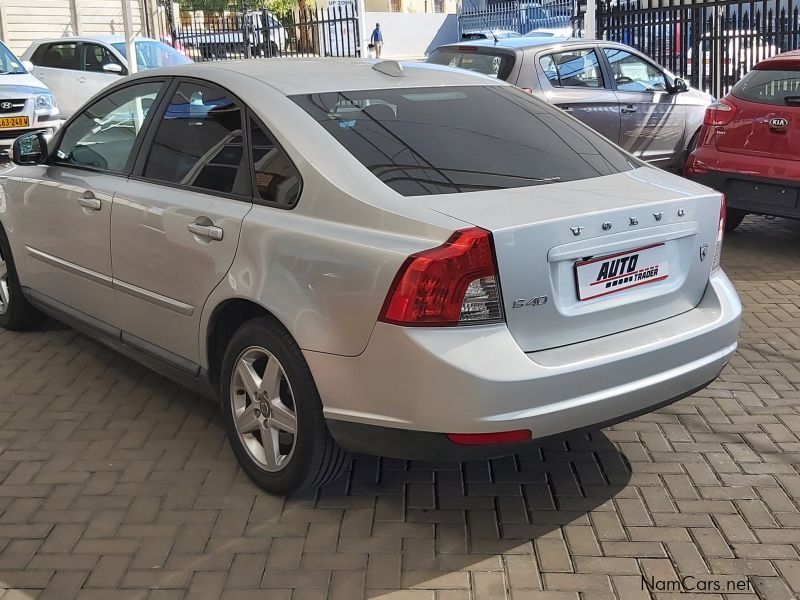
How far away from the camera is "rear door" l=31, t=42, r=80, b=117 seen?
1636 cm

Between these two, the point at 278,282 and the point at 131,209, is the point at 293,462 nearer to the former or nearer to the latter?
the point at 278,282

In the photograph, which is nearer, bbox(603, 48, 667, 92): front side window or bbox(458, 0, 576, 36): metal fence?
bbox(603, 48, 667, 92): front side window

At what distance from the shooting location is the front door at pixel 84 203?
14.5 feet

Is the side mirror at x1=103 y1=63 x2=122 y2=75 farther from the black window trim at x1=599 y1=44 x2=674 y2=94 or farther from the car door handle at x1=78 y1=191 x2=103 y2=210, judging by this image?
the car door handle at x1=78 y1=191 x2=103 y2=210

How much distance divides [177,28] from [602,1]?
55.5ft

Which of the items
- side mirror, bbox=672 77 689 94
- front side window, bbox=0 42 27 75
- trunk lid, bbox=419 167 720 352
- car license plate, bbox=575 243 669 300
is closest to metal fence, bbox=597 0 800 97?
side mirror, bbox=672 77 689 94

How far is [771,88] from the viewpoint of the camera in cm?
739

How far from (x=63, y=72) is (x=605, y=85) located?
1041 centimetres

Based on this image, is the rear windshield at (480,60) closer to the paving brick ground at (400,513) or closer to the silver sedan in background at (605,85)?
the silver sedan in background at (605,85)

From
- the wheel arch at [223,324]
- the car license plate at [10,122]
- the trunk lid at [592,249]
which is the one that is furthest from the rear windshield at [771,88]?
the car license plate at [10,122]

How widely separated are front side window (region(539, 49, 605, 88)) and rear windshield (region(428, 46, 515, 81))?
0.40 m

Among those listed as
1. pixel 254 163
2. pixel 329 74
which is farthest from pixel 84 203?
pixel 329 74

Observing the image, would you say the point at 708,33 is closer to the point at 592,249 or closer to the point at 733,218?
the point at 733,218

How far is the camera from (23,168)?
208 inches
